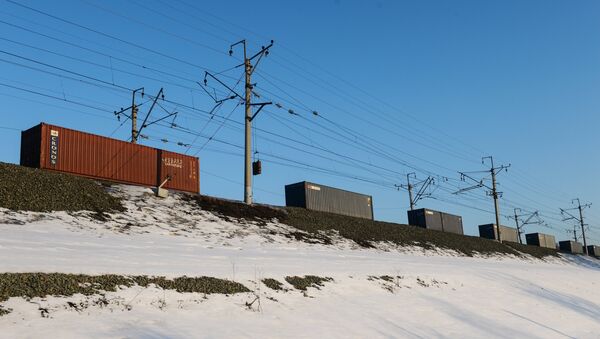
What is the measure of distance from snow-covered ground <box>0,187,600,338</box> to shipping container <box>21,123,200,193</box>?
217 centimetres

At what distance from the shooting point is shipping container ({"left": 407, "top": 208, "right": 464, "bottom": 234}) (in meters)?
59.4

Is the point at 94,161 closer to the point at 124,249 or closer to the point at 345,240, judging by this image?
the point at 124,249

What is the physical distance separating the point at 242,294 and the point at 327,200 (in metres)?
33.1

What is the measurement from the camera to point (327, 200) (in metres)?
45.9

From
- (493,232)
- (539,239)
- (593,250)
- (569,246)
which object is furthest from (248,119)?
(593,250)

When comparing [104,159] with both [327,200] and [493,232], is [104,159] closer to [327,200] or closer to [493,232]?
[327,200]

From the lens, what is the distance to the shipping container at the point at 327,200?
144 ft

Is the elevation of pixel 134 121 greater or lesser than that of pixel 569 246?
greater

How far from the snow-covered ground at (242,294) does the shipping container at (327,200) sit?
49.8 feet

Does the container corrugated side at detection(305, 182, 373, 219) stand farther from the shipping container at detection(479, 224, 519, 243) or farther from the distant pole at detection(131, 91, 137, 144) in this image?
the shipping container at detection(479, 224, 519, 243)

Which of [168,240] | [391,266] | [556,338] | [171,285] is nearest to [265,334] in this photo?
[171,285]

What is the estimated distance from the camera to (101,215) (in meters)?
22.8

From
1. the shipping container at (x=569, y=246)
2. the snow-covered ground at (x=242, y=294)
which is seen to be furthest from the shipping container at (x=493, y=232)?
the snow-covered ground at (x=242, y=294)

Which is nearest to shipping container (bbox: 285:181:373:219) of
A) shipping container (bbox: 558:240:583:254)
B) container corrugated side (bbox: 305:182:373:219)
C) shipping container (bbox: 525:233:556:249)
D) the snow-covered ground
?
container corrugated side (bbox: 305:182:373:219)
